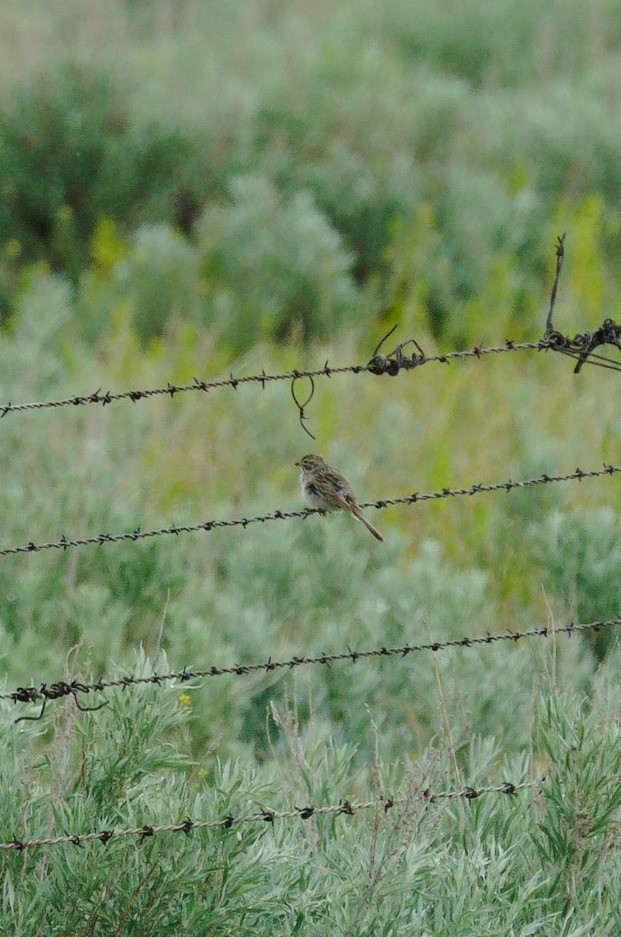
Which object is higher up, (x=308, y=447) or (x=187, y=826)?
(x=308, y=447)

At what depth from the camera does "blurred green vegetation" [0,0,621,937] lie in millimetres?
3684

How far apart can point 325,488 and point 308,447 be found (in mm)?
3740

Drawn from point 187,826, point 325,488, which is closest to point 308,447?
point 325,488

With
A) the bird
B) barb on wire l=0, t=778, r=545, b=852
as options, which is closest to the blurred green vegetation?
barb on wire l=0, t=778, r=545, b=852

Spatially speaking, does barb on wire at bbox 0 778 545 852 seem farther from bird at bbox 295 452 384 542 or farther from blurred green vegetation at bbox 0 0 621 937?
bird at bbox 295 452 384 542

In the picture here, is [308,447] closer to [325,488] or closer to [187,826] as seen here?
[325,488]

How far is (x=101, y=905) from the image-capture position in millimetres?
Result: 3531

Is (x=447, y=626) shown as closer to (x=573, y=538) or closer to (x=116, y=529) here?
(x=573, y=538)

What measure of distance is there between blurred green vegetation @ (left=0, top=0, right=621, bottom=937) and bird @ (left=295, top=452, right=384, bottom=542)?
676mm

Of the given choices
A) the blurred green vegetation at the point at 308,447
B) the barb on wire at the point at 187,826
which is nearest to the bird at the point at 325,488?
the blurred green vegetation at the point at 308,447

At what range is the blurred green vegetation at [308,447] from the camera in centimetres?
368

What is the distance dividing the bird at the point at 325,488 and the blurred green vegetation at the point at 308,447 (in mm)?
676

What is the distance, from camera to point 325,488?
5.31 m

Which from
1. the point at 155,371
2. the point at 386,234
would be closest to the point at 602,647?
the point at 155,371
